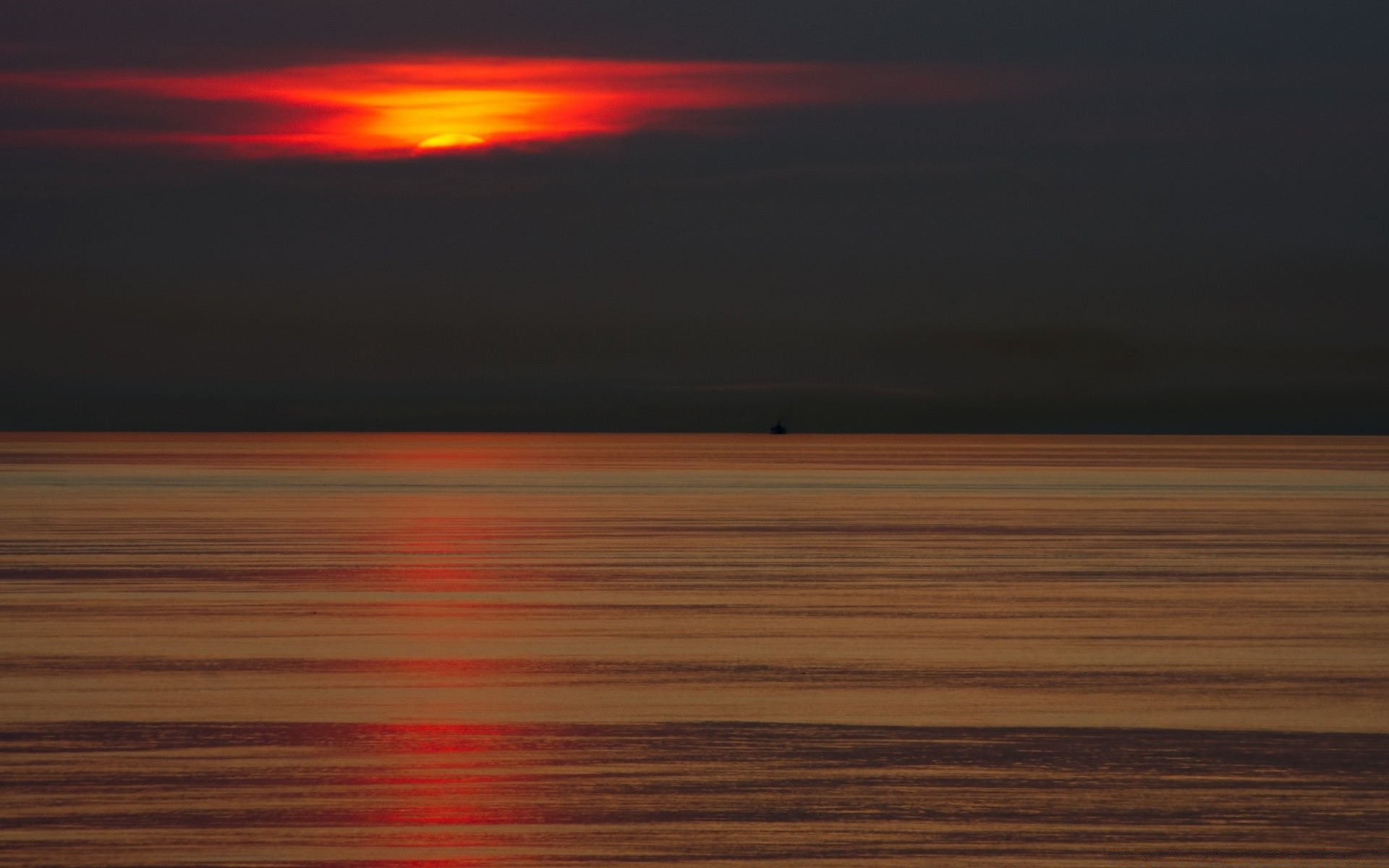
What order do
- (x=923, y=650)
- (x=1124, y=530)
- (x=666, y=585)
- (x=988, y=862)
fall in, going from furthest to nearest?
(x=1124, y=530) → (x=666, y=585) → (x=923, y=650) → (x=988, y=862)

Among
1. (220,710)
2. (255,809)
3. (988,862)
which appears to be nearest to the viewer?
(988,862)

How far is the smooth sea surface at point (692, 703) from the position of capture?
1056 cm

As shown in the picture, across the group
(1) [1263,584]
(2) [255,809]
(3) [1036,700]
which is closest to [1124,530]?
(1) [1263,584]

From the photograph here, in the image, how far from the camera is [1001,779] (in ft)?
39.6

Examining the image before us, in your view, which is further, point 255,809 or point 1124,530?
point 1124,530

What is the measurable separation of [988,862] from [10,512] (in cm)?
4717

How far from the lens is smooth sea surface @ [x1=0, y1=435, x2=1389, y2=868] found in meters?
10.6

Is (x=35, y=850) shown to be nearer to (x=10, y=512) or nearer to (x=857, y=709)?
(x=857, y=709)

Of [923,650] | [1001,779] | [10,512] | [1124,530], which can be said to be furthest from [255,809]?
[10,512]

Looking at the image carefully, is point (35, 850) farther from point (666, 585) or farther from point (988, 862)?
point (666, 585)

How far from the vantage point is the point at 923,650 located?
61.9 ft

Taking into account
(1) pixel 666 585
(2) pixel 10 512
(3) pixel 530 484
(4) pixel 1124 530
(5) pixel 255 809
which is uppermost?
(3) pixel 530 484

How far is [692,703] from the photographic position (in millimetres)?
15258

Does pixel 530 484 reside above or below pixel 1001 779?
above
